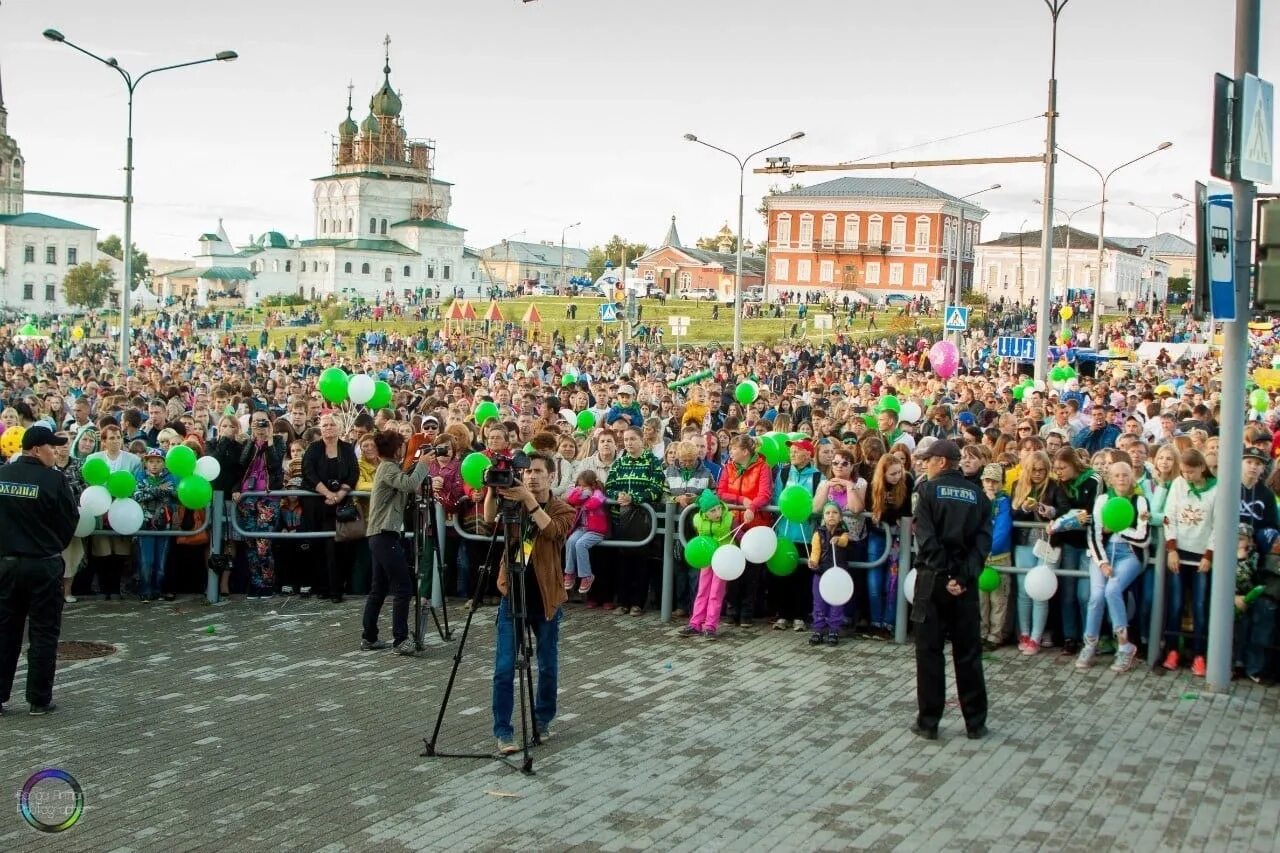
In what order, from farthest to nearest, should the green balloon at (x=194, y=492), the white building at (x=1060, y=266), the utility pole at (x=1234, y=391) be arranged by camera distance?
the white building at (x=1060, y=266), the green balloon at (x=194, y=492), the utility pole at (x=1234, y=391)

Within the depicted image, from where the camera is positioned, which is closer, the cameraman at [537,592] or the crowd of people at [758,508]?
the cameraman at [537,592]

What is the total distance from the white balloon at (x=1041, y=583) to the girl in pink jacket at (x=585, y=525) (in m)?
3.62

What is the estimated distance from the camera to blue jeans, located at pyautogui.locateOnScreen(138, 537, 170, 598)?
483 inches

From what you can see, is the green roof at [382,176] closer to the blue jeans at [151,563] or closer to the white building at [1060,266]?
the white building at [1060,266]

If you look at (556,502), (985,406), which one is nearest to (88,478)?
(556,502)

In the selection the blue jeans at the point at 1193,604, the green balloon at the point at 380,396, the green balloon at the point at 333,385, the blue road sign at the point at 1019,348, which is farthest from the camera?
the blue road sign at the point at 1019,348

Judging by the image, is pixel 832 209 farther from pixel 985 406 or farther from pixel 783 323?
pixel 985 406

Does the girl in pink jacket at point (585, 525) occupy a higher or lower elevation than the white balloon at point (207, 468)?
lower

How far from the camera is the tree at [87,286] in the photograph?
130m

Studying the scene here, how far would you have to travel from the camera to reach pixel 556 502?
8109 millimetres

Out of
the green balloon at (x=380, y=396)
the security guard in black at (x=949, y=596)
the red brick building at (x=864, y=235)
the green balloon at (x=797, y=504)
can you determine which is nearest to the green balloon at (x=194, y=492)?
the green balloon at (x=380, y=396)

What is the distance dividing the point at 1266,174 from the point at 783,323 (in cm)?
5936

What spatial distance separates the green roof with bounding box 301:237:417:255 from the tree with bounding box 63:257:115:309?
803 inches

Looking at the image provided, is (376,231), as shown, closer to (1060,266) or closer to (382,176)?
(382,176)
